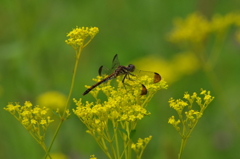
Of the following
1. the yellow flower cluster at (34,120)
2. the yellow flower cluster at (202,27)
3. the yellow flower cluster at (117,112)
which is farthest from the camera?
the yellow flower cluster at (202,27)

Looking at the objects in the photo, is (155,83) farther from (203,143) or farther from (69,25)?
(69,25)

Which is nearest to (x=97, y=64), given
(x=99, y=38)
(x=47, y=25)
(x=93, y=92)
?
(x=99, y=38)

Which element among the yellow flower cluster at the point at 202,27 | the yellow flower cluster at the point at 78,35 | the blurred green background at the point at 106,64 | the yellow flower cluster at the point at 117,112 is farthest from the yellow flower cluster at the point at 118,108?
the yellow flower cluster at the point at 202,27

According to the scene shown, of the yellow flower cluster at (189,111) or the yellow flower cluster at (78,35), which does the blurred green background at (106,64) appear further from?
the yellow flower cluster at (189,111)

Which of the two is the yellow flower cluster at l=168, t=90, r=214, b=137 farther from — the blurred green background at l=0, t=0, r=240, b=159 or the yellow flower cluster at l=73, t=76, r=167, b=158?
the blurred green background at l=0, t=0, r=240, b=159

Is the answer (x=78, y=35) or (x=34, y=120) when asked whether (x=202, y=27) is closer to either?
(x=78, y=35)

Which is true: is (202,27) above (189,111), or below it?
above

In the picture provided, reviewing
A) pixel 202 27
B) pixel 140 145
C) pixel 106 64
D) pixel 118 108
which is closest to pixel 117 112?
pixel 118 108

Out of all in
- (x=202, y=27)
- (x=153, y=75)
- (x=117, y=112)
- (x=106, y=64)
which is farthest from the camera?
(x=106, y=64)
